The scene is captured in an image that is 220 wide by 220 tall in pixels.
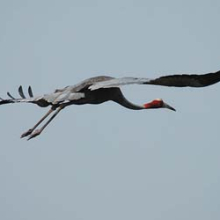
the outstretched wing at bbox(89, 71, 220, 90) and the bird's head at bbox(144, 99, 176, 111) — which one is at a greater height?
the outstretched wing at bbox(89, 71, 220, 90)

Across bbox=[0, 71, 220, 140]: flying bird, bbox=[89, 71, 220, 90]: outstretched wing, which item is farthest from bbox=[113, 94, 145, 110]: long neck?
bbox=[89, 71, 220, 90]: outstretched wing

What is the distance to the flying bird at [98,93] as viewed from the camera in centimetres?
2346

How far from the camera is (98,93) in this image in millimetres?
26859

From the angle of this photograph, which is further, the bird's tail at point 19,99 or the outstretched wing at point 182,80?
the bird's tail at point 19,99

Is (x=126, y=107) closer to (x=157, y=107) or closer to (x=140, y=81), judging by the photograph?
(x=157, y=107)

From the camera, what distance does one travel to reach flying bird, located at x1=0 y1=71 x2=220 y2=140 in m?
23.5

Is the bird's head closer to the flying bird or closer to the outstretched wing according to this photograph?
the flying bird

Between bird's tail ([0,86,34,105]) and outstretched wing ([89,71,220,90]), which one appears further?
bird's tail ([0,86,34,105])

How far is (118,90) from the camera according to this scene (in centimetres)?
2744

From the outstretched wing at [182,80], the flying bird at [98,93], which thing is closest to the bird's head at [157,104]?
the flying bird at [98,93]

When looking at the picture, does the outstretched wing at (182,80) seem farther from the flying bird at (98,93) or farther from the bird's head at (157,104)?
the bird's head at (157,104)

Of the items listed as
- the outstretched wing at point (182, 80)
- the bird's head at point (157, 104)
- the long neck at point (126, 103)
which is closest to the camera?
the outstretched wing at point (182, 80)

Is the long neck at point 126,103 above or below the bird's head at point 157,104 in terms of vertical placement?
above

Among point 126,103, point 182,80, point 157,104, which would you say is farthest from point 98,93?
point 182,80
